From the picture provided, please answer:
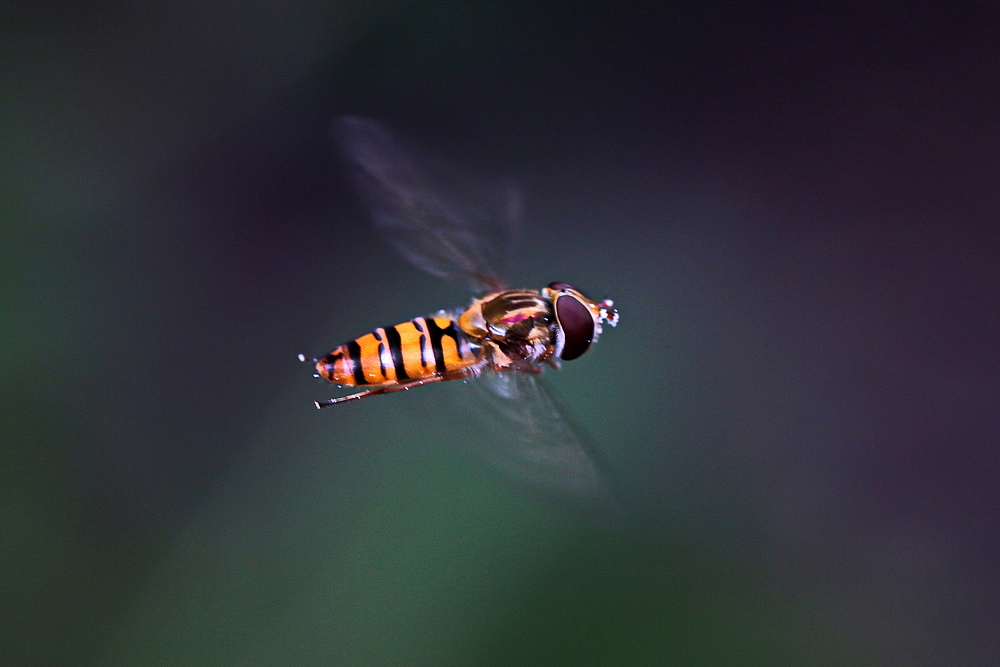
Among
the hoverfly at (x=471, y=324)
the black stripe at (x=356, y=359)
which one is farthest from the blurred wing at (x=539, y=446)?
the black stripe at (x=356, y=359)

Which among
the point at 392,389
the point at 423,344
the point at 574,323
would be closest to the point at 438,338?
the point at 423,344

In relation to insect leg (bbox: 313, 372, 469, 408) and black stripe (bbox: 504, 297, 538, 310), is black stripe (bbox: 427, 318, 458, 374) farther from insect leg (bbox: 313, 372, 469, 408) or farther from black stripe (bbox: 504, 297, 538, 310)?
black stripe (bbox: 504, 297, 538, 310)

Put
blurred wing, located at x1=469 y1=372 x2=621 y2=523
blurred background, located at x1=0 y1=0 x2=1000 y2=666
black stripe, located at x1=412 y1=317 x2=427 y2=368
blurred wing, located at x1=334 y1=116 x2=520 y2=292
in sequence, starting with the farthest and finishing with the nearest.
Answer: blurred background, located at x1=0 y1=0 x2=1000 y2=666, blurred wing, located at x1=334 y1=116 x2=520 y2=292, black stripe, located at x1=412 y1=317 x2=427 y2=368, blurred wing, located at x1=469 y1=372 x2=621 y2=523

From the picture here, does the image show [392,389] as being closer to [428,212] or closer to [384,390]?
[384,390]

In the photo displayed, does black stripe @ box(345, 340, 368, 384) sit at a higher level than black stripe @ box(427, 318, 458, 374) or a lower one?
lower

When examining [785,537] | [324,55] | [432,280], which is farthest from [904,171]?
[324,55]

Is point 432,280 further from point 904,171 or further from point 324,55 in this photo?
point 904,171

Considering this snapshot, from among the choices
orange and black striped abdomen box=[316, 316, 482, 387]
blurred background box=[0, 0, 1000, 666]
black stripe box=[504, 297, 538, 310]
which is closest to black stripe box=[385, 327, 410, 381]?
orange and black striped abdomen box=[316, 316, 482, 387]

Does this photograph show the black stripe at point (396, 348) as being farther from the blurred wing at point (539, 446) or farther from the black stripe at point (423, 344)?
the blurred wing at point (539, 446)
